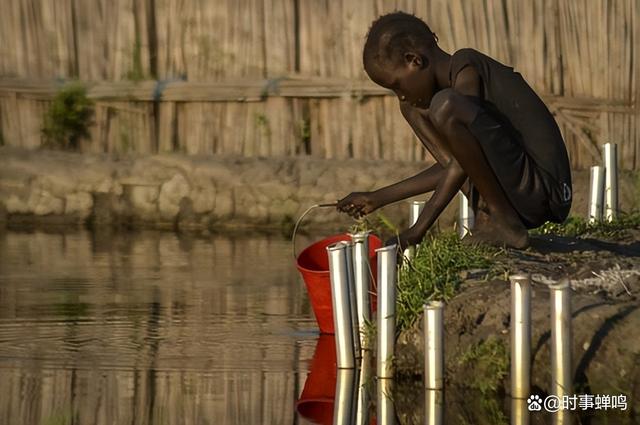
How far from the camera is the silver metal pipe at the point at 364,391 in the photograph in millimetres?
7036

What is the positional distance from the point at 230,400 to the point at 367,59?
79.5 inches

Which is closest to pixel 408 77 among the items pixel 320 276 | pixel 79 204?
pixel 320 276

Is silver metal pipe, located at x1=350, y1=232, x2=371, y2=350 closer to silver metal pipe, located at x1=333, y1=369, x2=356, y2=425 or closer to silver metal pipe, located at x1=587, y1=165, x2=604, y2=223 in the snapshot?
silver metal pipe, located at x1=333, y1=369, x2=356, y2=425

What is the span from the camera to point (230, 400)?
24.3 feet

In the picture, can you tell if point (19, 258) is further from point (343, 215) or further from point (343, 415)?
point (343, 415)

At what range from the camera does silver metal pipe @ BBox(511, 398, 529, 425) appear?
6.88 m

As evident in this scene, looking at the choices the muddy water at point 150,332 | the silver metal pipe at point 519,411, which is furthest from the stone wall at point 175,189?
the silver metal pipe at point 519,411

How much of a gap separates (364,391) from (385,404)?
11.7 inches

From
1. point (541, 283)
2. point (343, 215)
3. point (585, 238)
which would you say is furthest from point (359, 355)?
point (343, 215)

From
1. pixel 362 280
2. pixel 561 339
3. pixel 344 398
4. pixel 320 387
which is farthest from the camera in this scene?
pixel 362 280

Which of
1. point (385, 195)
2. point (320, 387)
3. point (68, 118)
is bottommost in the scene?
point (320, 387)

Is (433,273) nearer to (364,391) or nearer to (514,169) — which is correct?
(364,391)

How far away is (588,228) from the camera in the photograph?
10.3 m

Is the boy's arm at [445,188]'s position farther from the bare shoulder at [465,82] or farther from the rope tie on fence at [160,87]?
the rope tie on fence at [160,87]
